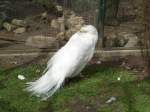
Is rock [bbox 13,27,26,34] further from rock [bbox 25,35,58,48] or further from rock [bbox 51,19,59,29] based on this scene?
rock [bbox 51,19,59,29]

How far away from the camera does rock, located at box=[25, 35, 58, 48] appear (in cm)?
852

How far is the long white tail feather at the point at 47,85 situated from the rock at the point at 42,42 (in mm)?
1680

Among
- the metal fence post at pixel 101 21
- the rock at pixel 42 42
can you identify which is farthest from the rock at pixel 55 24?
the metal fence post at pixel 101 21

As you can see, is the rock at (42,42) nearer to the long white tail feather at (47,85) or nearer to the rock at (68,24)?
the rock at (68,24)

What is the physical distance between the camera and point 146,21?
6.92 m

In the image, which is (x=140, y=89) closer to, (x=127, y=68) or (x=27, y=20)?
(x=127, y=68)

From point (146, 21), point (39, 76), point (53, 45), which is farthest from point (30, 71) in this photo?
point (146, 21)

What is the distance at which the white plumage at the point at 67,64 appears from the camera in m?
6.71

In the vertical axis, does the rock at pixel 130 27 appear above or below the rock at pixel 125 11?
below

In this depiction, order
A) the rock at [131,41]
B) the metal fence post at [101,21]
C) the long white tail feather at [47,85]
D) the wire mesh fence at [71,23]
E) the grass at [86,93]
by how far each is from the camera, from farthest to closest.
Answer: the rock at [131,41], the wire mesh fence at [71,23], the metal fence post at [101,21], the long white tail feather at [47,85], the grass at [86,93]

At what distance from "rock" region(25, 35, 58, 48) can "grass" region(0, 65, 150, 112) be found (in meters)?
0.85

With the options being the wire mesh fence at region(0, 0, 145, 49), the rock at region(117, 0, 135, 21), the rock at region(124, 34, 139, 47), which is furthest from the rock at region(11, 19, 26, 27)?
the rock at region(124, 34, 139, 47)

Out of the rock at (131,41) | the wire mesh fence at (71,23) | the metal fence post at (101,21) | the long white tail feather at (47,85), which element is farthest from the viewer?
the rock at (131,41)

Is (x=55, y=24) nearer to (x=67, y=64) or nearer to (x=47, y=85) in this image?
(x=67, y=64)
